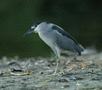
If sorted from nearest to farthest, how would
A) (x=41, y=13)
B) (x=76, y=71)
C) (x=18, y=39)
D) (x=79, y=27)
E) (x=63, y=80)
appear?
(x=63, y=80) < (x=76, y=71) < (x=18, y=39) < (x=79, y=27) < (x=41, y=13)

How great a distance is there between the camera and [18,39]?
25.7 metres

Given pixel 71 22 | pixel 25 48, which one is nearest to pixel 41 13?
pixel 71 22

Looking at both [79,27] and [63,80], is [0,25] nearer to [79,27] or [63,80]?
[79,27]

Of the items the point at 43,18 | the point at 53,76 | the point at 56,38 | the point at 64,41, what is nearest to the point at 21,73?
the point at 53,76

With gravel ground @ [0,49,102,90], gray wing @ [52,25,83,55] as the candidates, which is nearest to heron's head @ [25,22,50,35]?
gray wing @ [52,25,83,55]

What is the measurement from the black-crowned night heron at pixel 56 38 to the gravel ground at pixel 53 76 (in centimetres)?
40

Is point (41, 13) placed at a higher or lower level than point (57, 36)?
higher

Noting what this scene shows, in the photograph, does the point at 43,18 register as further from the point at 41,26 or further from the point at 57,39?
the point at 57,39

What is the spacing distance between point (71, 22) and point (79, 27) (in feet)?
4.92

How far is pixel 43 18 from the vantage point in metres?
29.6

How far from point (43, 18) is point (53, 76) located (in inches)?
703

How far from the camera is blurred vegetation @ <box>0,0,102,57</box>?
2415 centimetres

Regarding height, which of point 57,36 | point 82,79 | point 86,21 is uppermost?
point 86,21

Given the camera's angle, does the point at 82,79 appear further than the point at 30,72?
No
